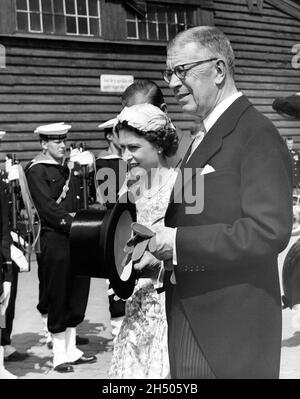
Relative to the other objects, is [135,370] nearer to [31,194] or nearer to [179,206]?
[179,206]

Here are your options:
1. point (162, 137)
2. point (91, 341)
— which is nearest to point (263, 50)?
point (91, 341)

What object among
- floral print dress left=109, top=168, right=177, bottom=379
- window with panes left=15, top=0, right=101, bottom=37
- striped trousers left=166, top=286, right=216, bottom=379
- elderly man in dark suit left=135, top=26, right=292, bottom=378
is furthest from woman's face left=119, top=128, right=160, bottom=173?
window with panes left=15, top=0, right=101, bottom=37

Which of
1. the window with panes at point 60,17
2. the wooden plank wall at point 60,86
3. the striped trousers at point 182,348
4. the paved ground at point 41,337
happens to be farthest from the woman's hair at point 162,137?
the window with panes at point 60,17

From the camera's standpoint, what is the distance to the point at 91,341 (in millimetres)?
6324

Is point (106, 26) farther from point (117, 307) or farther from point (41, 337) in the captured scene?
point (117, 307)

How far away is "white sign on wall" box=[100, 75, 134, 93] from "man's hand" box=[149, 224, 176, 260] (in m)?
11.2

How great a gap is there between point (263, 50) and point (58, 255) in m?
11.9

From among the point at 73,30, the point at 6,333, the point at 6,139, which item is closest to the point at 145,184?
the point at 6,333

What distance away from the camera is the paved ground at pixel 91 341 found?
525 centimetres

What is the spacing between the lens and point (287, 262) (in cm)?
543

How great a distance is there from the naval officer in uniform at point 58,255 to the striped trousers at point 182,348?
131 inches

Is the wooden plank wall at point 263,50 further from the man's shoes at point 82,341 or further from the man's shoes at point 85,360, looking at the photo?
the man's shoes at point 85,360

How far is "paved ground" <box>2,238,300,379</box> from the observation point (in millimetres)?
5246

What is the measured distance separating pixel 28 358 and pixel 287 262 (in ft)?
7.85
